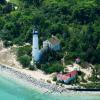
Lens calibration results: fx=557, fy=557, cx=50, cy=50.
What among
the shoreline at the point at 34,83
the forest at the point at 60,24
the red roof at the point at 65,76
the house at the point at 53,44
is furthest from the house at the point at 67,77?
the house at the point at 53,44

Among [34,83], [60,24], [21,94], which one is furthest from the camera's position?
[60,24]

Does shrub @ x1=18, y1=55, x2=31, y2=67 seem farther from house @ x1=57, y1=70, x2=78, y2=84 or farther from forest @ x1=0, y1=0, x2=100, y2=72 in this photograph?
house @ x1=57, y1=70, x2=78, y2=84

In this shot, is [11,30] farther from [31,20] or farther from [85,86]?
[85,86]

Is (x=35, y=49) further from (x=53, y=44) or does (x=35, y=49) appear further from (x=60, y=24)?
(x=60, y=24)

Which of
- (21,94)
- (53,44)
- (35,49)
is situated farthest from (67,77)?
(53,44)

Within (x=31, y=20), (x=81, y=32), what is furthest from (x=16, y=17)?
(x=81, y=32)

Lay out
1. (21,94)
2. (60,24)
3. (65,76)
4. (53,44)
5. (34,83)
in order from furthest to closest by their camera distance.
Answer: (60,24), (53,44), (34,83), (65,76), (21,94)

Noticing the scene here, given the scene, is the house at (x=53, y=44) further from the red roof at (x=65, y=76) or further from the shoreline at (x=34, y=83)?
the red roof at (x=65, y=76)

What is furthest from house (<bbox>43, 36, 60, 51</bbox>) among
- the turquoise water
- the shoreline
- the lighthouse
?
the turquoise water
